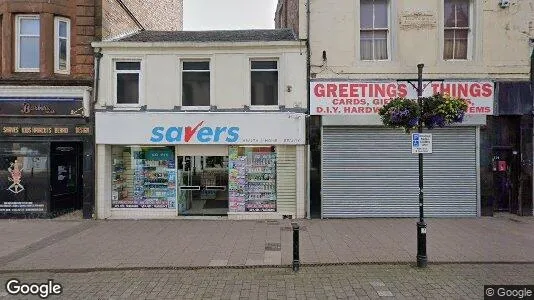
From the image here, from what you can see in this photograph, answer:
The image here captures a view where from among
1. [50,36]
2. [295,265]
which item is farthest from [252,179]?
[50,36]

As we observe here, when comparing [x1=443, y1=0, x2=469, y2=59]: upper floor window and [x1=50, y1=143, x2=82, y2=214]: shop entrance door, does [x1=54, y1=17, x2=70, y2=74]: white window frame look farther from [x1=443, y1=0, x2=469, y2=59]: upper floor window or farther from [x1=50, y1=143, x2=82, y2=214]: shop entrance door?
[x1=443, y1=0, x2=469, y2=59]: upper floor window

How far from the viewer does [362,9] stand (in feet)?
39.6

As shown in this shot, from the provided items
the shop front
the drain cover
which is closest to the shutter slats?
the shop front

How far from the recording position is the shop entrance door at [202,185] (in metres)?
12.2

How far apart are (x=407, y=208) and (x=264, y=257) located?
622cm

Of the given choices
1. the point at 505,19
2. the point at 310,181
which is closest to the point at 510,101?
the point at 505,19

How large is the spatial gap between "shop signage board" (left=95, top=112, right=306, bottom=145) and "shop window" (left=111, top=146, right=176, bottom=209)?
671 millimetres

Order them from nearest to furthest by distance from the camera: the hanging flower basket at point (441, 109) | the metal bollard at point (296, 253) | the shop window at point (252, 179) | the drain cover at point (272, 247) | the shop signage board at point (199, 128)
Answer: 1. the metal bollard at point (296, 253)
2. the hanging flower basket at point (441, 109)
3. the drain cover at point (272, 247)
4. the shop signage board at point (199, 128)
5. the shop window at point (252, 179)

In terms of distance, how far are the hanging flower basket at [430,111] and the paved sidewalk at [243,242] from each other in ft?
9.14

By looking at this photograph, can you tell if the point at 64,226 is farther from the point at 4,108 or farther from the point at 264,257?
the point at 264,257

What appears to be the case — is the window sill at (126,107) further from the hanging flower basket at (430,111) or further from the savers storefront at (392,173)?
the hanging flower basket at (430,111)

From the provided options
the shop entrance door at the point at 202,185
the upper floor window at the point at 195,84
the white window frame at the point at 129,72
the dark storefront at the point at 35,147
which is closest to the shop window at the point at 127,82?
the white window frame at the point at 129,72

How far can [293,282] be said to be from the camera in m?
6.26

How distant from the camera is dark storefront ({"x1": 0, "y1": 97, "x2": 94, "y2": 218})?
11719mm
